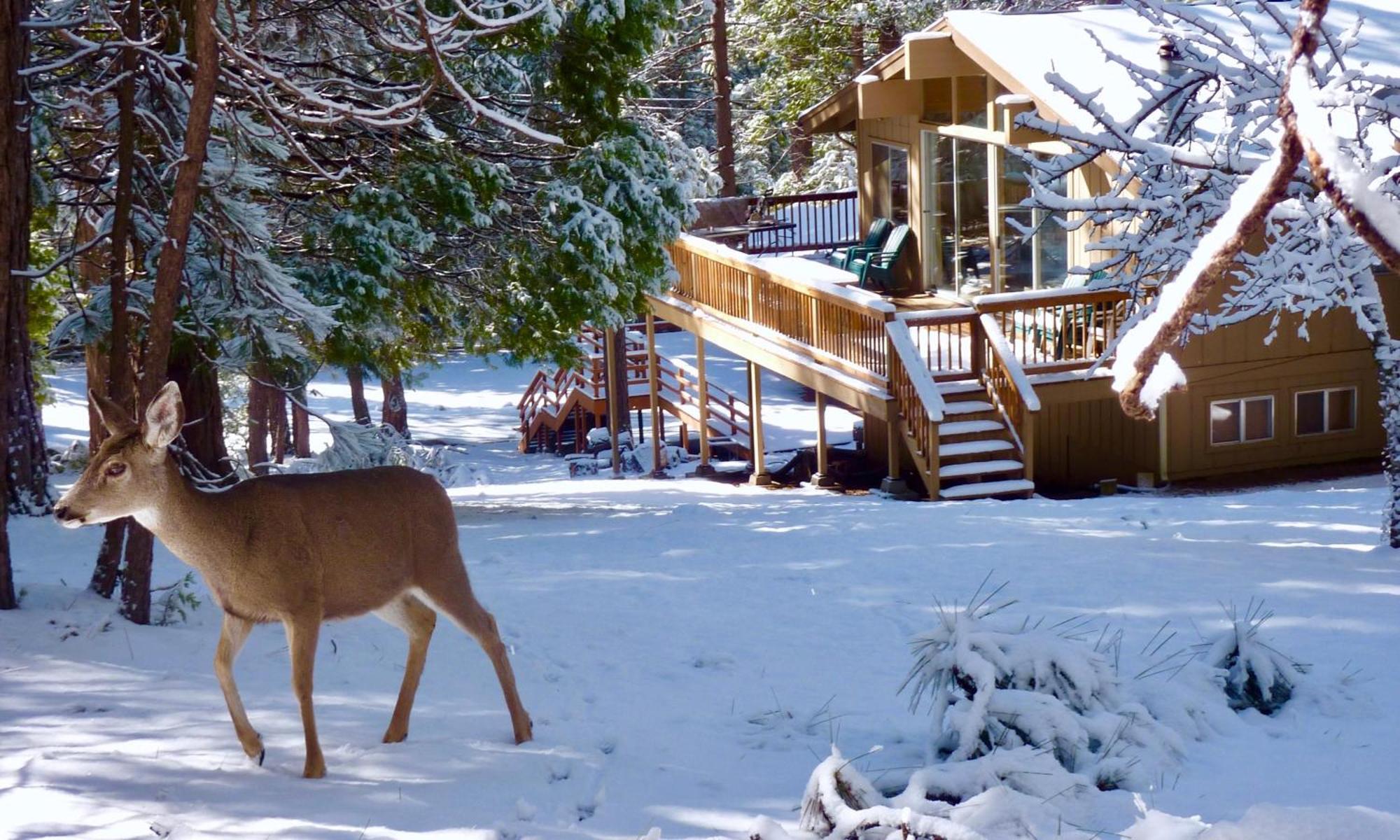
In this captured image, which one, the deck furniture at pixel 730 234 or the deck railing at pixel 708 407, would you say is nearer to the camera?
the deck furniture at pixel 730 234

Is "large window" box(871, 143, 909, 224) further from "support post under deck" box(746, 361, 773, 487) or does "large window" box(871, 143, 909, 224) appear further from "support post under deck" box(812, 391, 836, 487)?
"support post under deck" box(812, 391, 836, 487)

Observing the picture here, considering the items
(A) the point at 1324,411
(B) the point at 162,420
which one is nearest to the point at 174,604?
(B) the point at 162,420

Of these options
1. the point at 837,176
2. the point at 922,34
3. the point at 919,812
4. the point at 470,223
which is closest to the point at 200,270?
the point at 470,223

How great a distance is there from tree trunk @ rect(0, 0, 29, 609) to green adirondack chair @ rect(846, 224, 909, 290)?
16863mm

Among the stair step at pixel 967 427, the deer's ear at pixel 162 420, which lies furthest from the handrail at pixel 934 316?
the deer's ear at pixel 162 420

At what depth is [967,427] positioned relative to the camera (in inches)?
651

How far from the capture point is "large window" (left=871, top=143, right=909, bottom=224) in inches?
969

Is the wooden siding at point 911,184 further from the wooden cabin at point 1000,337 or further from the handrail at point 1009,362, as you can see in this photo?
the handrail at point 1009,362

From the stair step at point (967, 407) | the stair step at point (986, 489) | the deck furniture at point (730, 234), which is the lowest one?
the stair step at point (986, 489)

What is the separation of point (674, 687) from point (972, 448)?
9960 millimetres

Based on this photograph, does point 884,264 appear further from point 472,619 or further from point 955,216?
point 472,619

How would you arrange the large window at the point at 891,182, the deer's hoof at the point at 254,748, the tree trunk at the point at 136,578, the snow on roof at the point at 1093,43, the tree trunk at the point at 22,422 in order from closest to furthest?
the deer's hoof at the point at 254,748 < the tree trunk at the point at 136,578 < the tree trunk at the point at 22,422 < the snow on roof at the point at 1093,43 < the large window at the point at 891,182

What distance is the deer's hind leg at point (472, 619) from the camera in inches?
225

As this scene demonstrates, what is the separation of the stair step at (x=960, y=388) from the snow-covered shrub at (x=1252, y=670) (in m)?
10.3
